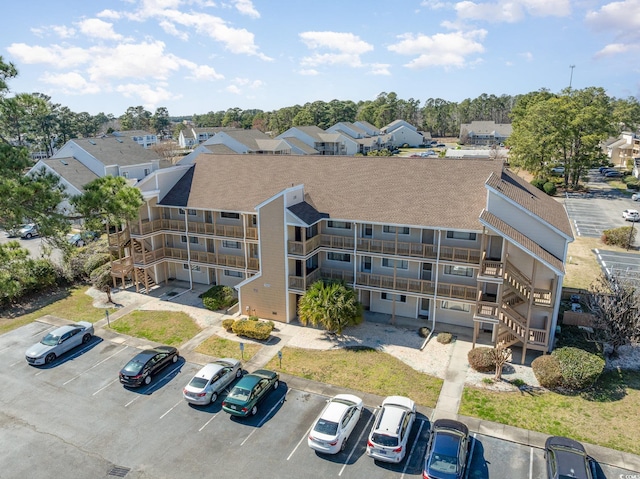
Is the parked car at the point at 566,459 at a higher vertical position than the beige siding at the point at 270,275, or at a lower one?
lower

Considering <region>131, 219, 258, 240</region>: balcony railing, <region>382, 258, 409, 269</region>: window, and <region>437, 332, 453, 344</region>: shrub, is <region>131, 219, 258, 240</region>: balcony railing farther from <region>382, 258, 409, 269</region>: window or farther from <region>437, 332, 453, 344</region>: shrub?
<region>437, 332, 453, 344</region>: shrub

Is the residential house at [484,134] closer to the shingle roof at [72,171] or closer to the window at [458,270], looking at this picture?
the shingle roof at [72,171]

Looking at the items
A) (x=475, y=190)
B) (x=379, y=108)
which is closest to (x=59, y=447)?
(x=475, y=190)

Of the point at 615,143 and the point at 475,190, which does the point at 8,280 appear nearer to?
the point at 475,190

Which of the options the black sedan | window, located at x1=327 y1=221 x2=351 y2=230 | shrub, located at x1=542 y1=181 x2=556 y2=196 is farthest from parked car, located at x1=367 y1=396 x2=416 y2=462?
shrub, located at x1=542 y1=181 x2=556 y2=196

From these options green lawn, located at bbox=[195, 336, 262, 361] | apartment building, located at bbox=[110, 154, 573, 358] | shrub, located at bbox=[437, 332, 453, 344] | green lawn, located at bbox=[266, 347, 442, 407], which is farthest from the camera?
shrub, located at bbox=[437, 332, 453, 344]

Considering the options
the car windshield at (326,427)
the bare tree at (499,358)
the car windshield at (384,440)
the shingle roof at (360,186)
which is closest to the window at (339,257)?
the shingle roof at (360,186)
